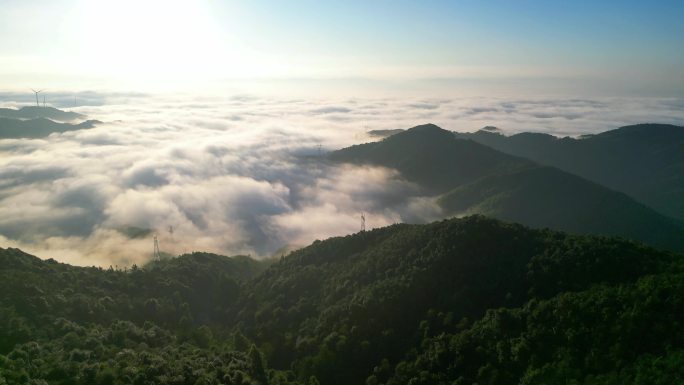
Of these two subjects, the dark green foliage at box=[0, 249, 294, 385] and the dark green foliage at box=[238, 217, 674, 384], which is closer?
the dark green foliage at box=[0, 249, 294, 385]

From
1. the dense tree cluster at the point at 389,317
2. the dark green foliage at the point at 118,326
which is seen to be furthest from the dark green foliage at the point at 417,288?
the dark green foliage at the point at 118,326

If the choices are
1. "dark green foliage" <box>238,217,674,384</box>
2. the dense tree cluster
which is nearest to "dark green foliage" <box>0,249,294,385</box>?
the dense tree cluster

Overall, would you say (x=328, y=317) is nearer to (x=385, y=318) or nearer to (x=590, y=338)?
(x=385, y=318)

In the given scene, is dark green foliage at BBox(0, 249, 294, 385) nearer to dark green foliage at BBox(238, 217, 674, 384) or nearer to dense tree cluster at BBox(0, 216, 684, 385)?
dense tree cluster at BBox(0, 216, 684, 385)

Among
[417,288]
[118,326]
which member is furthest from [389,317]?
[118,326]

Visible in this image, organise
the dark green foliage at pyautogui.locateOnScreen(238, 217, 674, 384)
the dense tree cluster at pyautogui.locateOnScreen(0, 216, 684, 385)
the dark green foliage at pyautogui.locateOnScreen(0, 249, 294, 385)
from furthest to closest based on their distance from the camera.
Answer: the dark green foliage at pyautogui.locateOnScreen(238, 217, 674, 384), the dark green foliage at pyautogui.locateOnScreen(0, 249, 294, 385), the dense tree cluster at pyautogui.locateOnScreen(0, 216, 684, 385)

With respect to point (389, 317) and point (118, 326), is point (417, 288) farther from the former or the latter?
point (118, 326)

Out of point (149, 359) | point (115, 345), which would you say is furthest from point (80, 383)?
point (115, 345)

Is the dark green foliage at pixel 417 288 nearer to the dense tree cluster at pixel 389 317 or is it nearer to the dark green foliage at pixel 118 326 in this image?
the dense tree cluster at pixel 389 317

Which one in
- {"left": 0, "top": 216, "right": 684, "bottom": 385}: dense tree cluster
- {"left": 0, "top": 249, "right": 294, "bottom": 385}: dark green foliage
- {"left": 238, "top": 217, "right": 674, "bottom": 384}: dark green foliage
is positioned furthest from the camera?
{"left": 238, "top": 217, "right": 674, "bottom": 384}: dark green foliage
